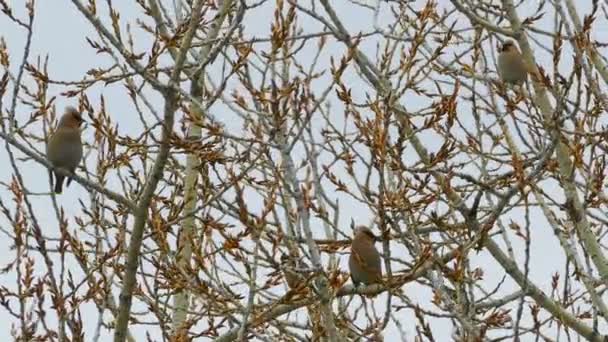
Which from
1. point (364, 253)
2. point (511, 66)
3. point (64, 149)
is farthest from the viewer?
point (511, 66)

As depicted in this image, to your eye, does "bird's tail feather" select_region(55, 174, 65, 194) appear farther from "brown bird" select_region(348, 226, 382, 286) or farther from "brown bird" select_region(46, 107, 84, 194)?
"brown bird" select_region(348, 226, 382, 286)

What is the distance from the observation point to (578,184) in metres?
6.06

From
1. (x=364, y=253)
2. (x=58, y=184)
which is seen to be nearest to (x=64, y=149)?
(x=58, y=184)

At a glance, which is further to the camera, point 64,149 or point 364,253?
point 64,149

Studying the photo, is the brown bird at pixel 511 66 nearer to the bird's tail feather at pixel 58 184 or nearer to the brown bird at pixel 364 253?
the brown bird at pixel 364 253

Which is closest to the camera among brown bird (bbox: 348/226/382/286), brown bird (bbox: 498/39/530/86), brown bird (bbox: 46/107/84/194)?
brown bird (bbox: 348/226/382/286)

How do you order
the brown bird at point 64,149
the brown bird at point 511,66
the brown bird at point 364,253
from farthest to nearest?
the brown bird at point 511,66, the brown bird at point 64,149, the brown bird at point 364,253

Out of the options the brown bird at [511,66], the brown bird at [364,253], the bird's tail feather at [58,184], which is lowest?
the brown bird at [364,253]

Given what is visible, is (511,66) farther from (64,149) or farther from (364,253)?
(64,149)

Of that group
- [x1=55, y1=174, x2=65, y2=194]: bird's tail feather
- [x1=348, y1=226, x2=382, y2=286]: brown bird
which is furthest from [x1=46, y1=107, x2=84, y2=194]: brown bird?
[x1=348, y1=226, x2=382, y2=286]: brown bird

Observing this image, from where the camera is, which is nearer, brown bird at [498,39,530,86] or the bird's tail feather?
the bird's tail feather

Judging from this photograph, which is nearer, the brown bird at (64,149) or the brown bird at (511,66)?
the brown bird at (64,149)

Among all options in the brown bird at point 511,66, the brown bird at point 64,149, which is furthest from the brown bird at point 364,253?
the brown bird at point 64,149

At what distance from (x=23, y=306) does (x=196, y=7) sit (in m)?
1.52
